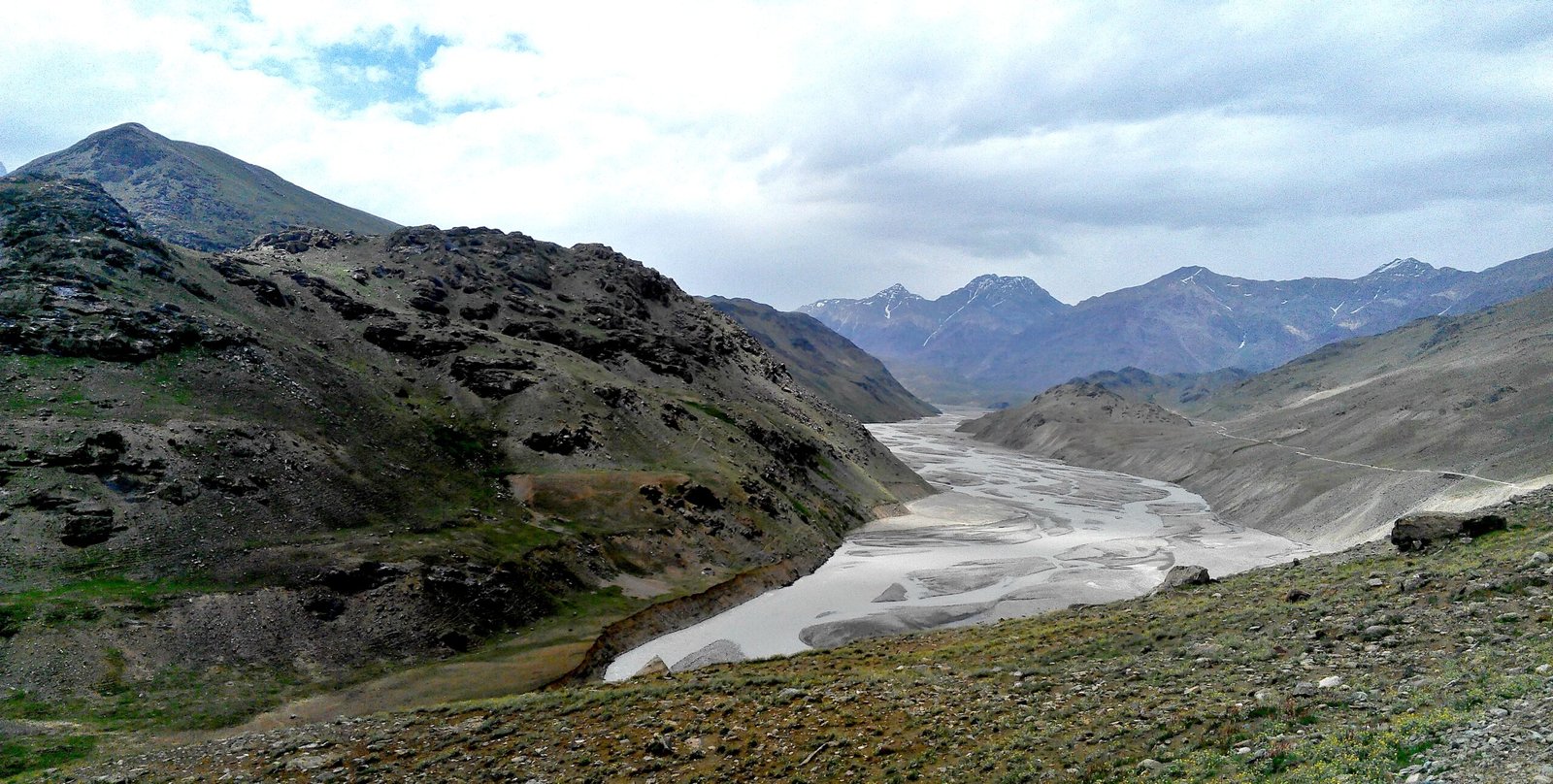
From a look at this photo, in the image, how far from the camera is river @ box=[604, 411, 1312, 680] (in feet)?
237

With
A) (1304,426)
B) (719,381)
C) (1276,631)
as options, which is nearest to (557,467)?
(719,381)

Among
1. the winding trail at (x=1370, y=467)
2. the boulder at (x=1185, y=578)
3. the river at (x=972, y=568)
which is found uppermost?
the boulder at (x=1185, y=578)

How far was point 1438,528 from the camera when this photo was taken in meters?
40.6

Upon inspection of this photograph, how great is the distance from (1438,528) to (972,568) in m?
61.3

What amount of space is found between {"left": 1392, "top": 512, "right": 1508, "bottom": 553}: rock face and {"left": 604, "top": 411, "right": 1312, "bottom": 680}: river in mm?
37963

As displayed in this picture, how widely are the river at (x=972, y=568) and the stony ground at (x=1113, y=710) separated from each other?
90.3ft

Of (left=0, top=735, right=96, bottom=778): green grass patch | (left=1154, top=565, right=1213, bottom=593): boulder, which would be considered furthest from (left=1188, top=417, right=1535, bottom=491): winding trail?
(left=0, top=735, right=96, bottom=778): green grass patch

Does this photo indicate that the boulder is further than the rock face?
Yes

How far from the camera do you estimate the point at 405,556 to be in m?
64.8

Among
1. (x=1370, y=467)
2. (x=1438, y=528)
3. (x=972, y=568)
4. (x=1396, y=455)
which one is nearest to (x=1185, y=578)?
(x=1438, y=528)

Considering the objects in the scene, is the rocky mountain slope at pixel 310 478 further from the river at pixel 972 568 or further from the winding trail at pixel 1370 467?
the winding trail at pixel 1370 467

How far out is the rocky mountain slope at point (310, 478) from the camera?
49.5 meters

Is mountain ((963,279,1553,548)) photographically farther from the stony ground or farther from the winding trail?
the stony ground

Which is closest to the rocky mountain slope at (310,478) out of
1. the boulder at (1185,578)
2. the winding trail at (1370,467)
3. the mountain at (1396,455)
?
the boulder at (1185,578)
